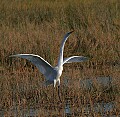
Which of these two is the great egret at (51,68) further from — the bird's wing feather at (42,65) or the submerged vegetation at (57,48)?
the submerged vegetation at (57,48)

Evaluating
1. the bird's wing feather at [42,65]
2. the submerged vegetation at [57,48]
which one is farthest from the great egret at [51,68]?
the submerged vegetation at [57,48]

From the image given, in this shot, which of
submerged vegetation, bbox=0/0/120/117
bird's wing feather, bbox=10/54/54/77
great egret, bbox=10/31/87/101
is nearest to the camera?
submerged vegetation, bbox=0/0/120/117

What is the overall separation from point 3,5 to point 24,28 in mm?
2706

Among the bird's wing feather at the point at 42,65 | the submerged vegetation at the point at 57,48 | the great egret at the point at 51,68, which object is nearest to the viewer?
the submerged vegetation at the point at 57,48

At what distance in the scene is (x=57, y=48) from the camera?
12.0m

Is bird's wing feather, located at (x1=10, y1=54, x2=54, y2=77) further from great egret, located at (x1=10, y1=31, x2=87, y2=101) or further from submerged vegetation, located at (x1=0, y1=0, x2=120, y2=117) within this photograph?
submerged vegetation, located at (x1=0, y1=0, x2=120, y2=117)

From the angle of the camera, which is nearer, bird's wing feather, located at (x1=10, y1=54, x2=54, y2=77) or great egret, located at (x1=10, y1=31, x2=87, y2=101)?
bird's wing feather, located at (x1=10, y1=54, x2=54, y2=77)

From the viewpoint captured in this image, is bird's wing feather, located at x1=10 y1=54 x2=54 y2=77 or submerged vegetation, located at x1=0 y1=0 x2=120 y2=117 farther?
bird's wing feather, located at x1=10 y1=54 x2=54 y2=77

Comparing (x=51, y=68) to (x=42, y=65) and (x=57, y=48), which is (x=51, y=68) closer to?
(x=42, y=65)

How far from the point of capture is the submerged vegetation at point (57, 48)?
8.64 m

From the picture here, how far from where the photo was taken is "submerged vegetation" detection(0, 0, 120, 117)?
8.64 meters

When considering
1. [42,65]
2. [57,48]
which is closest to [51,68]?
[42,65]

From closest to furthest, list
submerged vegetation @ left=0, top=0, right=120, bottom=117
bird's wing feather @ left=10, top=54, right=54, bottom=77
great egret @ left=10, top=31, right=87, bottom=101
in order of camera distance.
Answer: submerged vegetation @ left=0, top=0, right=120, bottom=117 → bird's wing feather @ left=10, top=54, right=54, bottom=77 → great egret @ left=10, top=31, right=87, bottom=101

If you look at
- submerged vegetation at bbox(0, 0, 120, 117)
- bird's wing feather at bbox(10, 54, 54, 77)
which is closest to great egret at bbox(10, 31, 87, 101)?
bird's wing feather at bbox(10, 54, 54, 77)
